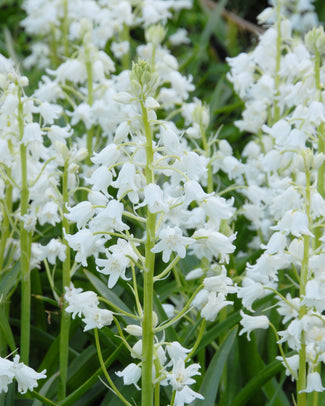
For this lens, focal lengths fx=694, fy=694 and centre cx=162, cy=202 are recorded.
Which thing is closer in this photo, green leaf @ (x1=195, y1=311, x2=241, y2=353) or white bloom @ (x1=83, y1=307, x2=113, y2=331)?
white bloom @ (x1=83, y1=307, x2=113, y2=331)

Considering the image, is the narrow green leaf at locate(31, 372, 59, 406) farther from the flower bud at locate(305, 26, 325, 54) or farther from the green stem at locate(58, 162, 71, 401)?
the flower bud at locate(305, 26, 325, 54)

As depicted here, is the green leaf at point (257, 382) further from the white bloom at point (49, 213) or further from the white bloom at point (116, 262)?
the white bloom at point (49, 213)

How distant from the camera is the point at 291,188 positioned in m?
2.71

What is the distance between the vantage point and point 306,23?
7.54 m

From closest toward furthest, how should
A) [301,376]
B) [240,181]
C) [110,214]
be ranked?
1. [110,214]
2. [301,376]
3. [240,181]

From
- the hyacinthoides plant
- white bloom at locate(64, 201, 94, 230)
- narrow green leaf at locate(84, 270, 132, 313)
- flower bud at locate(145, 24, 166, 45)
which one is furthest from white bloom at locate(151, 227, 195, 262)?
flower bud at locate(145, 24, 166, 45)

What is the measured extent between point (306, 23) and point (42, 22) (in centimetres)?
311

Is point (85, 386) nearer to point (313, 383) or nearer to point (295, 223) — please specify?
point (313, 383)

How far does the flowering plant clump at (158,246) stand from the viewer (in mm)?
2309

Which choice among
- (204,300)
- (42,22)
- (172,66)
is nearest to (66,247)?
(204,300)

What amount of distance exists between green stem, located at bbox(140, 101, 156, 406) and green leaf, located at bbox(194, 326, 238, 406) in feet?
1.26

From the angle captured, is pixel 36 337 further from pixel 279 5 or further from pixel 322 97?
pixel 279 5

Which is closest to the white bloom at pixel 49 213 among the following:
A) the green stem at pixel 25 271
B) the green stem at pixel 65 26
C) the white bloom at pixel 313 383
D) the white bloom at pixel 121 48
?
the green stem at pixel 25 271

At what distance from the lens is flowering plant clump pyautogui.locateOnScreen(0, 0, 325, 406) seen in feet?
7.57
